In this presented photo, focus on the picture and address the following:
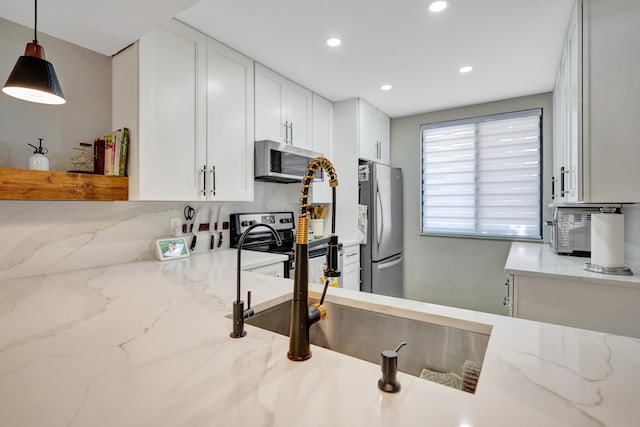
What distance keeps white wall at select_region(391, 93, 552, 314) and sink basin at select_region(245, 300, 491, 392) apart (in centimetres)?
289

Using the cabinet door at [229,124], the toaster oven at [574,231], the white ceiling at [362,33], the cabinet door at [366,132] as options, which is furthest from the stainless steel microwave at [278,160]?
the toaster oven at [574,231]

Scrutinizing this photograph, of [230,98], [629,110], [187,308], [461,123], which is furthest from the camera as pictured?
[461,123]

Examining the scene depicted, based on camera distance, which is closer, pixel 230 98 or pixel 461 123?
pixel 230 98

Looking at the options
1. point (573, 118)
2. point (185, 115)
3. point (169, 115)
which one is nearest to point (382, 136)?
point (573, 118)

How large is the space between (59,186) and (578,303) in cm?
284

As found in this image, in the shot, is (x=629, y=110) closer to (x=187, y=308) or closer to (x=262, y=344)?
(x=262, y=344)

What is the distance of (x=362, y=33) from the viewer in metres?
2.13

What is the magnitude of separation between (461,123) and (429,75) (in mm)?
1177

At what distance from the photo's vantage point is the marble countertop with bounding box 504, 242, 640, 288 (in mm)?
1662

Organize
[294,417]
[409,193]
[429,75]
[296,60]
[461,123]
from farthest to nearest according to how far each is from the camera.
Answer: [409,193]
[461,123]
[429,75]
[296,60]
[294,417]

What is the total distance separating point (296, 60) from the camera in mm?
2551

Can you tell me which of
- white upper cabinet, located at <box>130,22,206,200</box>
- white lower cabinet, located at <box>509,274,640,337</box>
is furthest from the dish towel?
white upper cabinet, located at <box>130,22,206,200</box>

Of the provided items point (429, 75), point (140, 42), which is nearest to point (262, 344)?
point (140, 42)

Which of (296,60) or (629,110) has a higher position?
(296,60)
